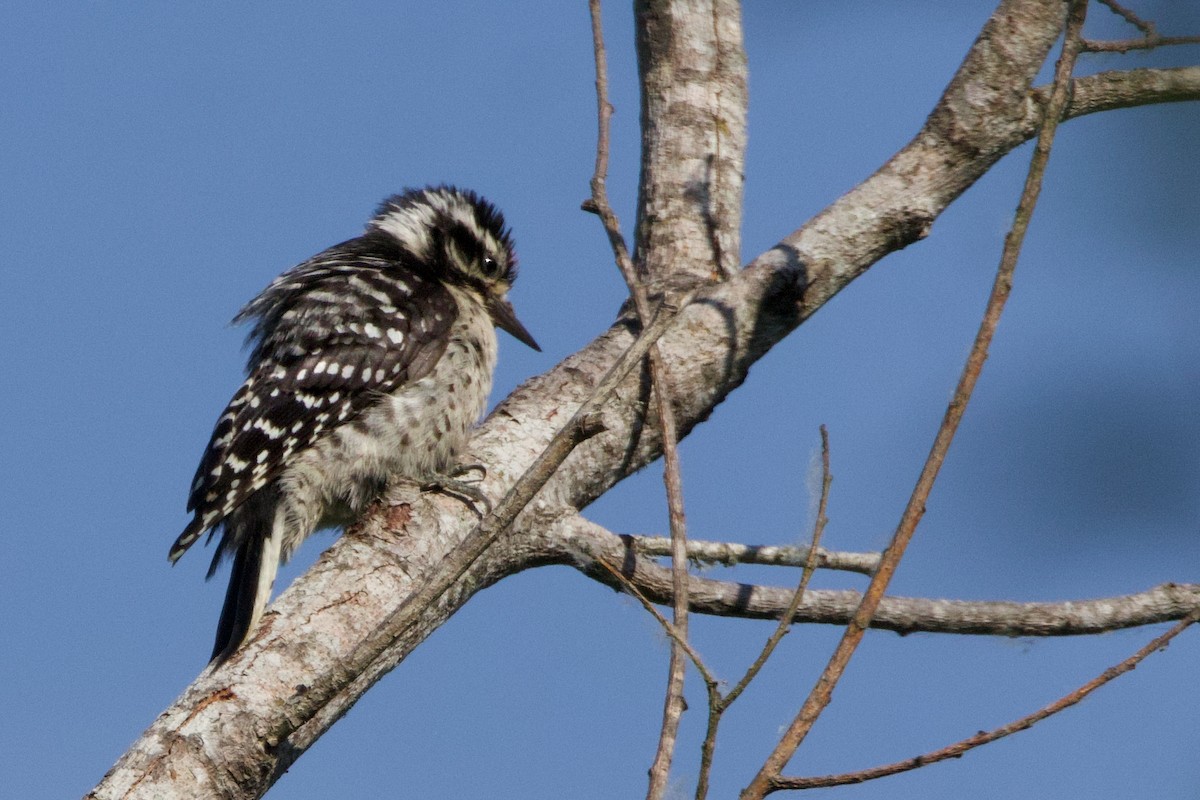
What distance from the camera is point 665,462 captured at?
2.94 metres

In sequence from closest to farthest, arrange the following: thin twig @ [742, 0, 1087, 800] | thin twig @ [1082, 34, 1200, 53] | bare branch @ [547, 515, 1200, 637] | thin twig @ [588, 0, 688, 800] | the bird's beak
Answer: thin twig @ [1082, 34, 1200, 53], thin twig @ [742, 0, 1087, 800], thin twig @ [588, 0, 688, 800], bare branch @ [547, 515, 1200, 637], the bird's beak

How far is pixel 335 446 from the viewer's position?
4.23 m

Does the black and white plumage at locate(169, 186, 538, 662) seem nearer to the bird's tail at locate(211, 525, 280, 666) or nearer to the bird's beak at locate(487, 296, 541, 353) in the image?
the bird's tail at locate(211, 525, 280, 666)

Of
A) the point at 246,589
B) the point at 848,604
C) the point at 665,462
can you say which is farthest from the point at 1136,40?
the point at 246,589

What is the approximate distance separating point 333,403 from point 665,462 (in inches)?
69.4

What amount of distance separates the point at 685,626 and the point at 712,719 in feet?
1.91

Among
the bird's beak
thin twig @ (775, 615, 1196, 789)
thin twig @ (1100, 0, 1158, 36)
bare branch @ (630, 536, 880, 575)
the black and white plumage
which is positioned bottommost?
thin twig @ (775, 615, 1196, 789)

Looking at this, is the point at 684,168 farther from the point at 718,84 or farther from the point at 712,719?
the point at 712,719

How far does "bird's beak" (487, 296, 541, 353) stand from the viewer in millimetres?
5250

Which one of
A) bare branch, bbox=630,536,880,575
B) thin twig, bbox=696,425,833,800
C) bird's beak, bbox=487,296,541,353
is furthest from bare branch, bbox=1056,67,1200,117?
bird's beak, bbox=487,296,541,353

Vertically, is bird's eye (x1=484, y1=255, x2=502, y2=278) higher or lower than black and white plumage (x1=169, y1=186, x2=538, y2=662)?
higher

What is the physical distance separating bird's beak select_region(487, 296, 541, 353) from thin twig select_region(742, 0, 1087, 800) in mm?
3438

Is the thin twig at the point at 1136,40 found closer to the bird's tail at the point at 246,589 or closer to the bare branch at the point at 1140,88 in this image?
the bare branch at the point at 1140,88

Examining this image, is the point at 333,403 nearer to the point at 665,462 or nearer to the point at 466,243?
the point at 466,243
